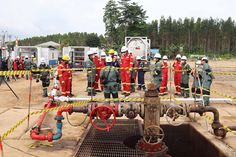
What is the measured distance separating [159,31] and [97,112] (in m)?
87.5

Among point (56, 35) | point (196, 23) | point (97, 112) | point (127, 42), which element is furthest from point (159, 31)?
point (97, 112)

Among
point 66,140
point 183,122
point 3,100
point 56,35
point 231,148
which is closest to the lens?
point 231,148

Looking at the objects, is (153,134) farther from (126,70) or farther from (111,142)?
(126,70)

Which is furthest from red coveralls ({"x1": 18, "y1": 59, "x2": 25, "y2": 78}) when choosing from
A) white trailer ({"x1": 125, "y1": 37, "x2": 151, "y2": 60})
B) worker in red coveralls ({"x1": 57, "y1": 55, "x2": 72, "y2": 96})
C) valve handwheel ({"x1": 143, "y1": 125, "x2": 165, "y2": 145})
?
valve handwheel ({"x1": 143, "y1": 125, "x2": 165, "y2": 145})

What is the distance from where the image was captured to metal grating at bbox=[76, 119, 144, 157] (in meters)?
5.35

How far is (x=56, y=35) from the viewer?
116562 millimetres

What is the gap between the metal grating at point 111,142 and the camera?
17.5 ft

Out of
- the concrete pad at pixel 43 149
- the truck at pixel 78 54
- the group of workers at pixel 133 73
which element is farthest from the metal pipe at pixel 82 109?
the truck at pixel 78 54

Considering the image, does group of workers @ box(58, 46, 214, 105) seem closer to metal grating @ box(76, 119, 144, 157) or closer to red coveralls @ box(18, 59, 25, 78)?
metal grating @ box(76, 119, 144, 157)

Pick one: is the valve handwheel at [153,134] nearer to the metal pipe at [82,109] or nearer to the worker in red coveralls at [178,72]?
the metal pipe at [82,109]

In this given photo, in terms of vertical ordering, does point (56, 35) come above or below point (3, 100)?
above

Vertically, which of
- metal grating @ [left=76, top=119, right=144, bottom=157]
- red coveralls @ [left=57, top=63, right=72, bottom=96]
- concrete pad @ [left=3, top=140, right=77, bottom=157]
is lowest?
metal grating @ [left=76, top=119, right=144, bottom=157]

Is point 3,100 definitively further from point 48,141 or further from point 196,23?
point 196,23

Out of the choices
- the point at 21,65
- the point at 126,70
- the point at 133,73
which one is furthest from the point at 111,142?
the point at 21,65
